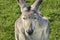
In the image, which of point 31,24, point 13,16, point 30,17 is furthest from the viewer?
point 13,16

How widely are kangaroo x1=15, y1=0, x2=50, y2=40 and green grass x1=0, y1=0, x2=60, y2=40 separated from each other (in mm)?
1250

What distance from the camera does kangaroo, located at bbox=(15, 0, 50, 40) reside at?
6.55 m

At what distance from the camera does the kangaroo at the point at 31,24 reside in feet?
21.5

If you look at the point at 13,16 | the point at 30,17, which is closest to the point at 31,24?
the point at 30,17

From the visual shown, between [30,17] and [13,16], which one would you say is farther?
[13,16]

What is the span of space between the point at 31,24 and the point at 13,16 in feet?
10.8

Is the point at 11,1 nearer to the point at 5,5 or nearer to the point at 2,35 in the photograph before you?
the point at 5,5

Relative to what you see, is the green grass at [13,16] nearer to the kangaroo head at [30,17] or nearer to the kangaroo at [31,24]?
the kangaroo at [31,24]

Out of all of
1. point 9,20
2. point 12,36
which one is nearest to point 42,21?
point 12,36

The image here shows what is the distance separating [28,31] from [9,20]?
10.4 feet

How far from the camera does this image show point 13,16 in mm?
9711

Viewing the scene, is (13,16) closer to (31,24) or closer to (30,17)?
(30,17)

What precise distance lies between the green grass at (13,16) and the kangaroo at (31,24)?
4.10ft

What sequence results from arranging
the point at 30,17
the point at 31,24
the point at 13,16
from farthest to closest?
the point at 13,16 → the point at 30,17 → the point at 31,24
